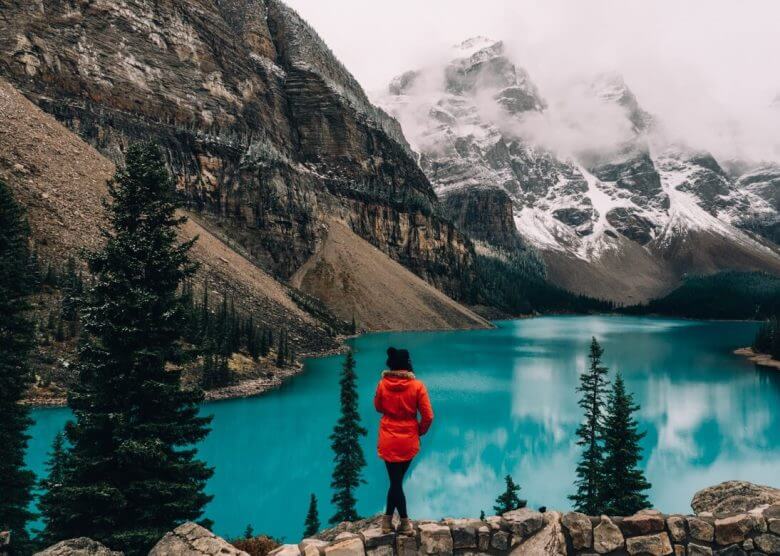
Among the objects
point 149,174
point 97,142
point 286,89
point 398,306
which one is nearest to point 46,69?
point 97,142

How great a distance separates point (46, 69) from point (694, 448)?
11497 cm

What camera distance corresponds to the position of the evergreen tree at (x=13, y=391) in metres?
14.7

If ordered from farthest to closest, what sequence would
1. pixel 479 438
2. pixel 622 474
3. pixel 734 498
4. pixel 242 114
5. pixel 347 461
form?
pixel 242 114
pixel 479 438
pixel 347 461
pixel 622 474
pixel 734 498

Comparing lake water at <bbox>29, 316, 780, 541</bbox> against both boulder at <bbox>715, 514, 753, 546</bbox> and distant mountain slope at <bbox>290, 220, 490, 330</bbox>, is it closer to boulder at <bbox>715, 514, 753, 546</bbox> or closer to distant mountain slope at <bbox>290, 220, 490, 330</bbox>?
boulder at <bbox>715, 514, 753, 546</bbox>

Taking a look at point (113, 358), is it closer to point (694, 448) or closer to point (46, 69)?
point (694, 448)

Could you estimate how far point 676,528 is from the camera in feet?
26.0

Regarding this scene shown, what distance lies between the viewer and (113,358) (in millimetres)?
Result: 10938

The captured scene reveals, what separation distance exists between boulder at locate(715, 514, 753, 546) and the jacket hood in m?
5.53

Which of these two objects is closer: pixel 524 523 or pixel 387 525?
pixel 387 525

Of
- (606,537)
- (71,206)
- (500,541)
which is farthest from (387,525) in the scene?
(71,206)

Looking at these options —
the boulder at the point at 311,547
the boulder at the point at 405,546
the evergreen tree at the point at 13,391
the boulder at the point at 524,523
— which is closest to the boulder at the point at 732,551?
the boulder at the point at 524,523

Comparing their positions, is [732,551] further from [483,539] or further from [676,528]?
[483,539]

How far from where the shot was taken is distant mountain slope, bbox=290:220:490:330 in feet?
371

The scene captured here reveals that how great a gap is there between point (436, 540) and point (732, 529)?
4.83m
